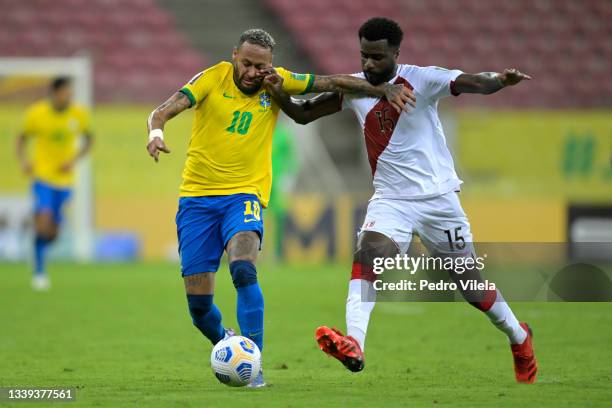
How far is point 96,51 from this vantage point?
23.0 m

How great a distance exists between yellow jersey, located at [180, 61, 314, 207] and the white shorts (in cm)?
81

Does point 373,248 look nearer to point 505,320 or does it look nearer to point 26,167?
point 505,320

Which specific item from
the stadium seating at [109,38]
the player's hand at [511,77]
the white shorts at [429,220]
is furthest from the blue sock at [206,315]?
the stadium seating at [109,38]

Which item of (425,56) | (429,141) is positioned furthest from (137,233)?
(429,141)

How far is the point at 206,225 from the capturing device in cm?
731

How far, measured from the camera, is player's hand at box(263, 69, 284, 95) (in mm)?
7262

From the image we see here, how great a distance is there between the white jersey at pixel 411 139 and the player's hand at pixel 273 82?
487mm

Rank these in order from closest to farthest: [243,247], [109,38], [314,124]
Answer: [243,247]
[314,124]
[109,38]

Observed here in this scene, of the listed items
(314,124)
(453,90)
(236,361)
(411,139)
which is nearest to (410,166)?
(411,139)

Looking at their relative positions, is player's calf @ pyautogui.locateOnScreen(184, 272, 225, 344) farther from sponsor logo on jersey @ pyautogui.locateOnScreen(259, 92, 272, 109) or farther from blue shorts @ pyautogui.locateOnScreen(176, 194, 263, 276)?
sponsor logo on jersey @ pyautogui.locateOnScreen(259, 92, 272, 109)

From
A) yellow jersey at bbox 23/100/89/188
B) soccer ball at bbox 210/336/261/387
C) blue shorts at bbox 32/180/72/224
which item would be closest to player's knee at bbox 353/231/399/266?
soccer ball at bbox 210/336/261/387

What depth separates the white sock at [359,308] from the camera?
6.74 metres

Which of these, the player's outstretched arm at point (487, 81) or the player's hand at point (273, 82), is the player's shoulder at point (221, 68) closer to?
the player's hand at point (273, 82)

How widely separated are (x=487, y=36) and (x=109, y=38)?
310 inches
